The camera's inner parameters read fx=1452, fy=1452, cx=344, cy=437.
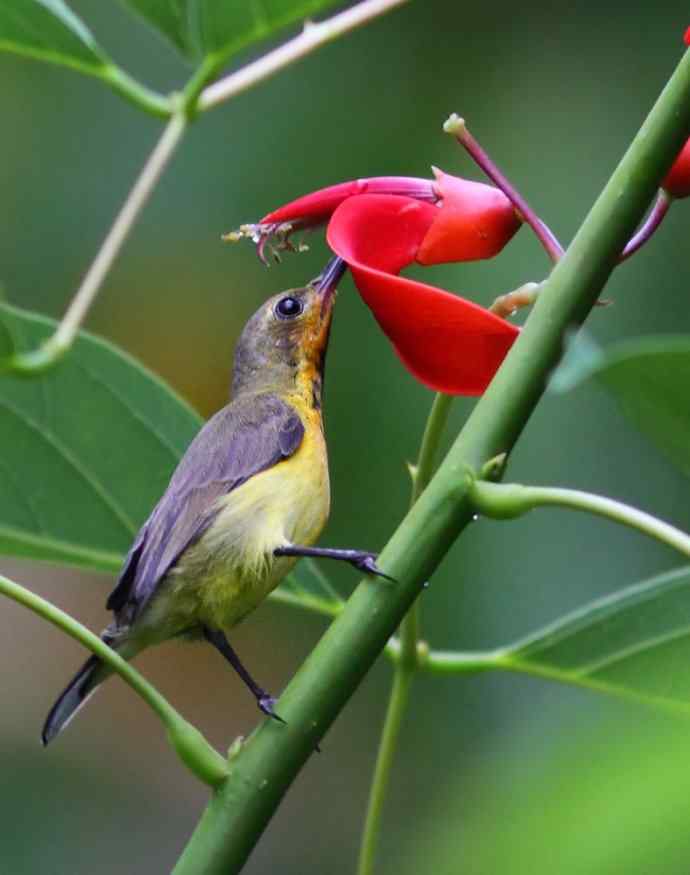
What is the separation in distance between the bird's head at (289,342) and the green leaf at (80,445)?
3.35ft

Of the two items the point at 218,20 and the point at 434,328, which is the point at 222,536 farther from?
the point at 218,20

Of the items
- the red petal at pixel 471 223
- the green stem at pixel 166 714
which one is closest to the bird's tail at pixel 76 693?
the green stem at pixel 166 714

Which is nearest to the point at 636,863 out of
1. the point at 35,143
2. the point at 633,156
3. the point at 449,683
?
the point at 633,156

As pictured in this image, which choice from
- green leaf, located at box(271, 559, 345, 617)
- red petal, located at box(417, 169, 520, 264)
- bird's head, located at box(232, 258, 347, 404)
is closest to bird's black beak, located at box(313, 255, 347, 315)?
bird's head, located at box(232, 258, 347, 404)

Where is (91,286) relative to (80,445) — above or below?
above

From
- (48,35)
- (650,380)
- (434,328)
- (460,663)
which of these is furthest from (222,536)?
(650,380)

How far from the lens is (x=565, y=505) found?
1120 millimetres

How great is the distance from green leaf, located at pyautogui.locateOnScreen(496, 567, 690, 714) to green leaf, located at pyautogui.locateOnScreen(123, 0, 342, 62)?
0.64 m

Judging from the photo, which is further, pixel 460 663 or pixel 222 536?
pixel 222 536

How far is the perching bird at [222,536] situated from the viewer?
2.07 metres

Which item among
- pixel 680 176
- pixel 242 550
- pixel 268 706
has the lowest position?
pixel 268 706

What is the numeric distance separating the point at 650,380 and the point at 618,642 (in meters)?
0.75

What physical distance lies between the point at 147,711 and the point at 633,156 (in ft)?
9.94

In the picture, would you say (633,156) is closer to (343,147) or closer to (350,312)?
(350,312)
